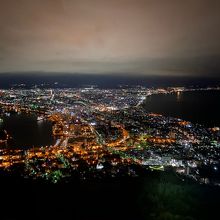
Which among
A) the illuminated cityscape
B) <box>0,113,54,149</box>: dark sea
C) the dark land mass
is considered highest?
the dark land mass

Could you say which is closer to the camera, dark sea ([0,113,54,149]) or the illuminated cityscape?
the illuminated cityscape

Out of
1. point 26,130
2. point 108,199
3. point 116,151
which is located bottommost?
point 26,130

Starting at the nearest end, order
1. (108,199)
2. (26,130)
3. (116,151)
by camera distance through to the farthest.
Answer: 1. (108,199)
2. (116,151)
3. (26,130)

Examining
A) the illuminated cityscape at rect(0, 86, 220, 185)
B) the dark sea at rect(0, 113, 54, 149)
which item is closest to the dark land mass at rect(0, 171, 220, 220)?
the illuminated cityscape at rect(0, 86, 220, 185)

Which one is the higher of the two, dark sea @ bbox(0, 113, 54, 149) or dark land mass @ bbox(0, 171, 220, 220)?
dark land mass @ bbox(0, 171, 220, 220)

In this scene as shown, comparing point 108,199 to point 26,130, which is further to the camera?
point 26,130

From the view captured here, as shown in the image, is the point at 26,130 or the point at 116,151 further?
the point at 26,130

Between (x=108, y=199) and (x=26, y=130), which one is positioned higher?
(x=108, y=199)

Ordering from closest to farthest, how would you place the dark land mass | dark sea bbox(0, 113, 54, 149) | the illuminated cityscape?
the dark land mass
the illuminated cityscape
dark sea bbox(0, 113, 54, 149)

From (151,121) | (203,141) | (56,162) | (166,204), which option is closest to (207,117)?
(151,121)

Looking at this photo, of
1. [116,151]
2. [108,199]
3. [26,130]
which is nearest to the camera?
[108,199]

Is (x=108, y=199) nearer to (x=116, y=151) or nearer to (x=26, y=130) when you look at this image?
(x=116, y=151)

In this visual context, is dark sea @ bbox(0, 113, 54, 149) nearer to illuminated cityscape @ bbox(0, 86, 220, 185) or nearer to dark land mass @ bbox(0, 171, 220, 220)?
illuminated cityscape @ bbox(0, 86, 220, 185)

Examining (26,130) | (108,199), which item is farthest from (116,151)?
(26,130)
